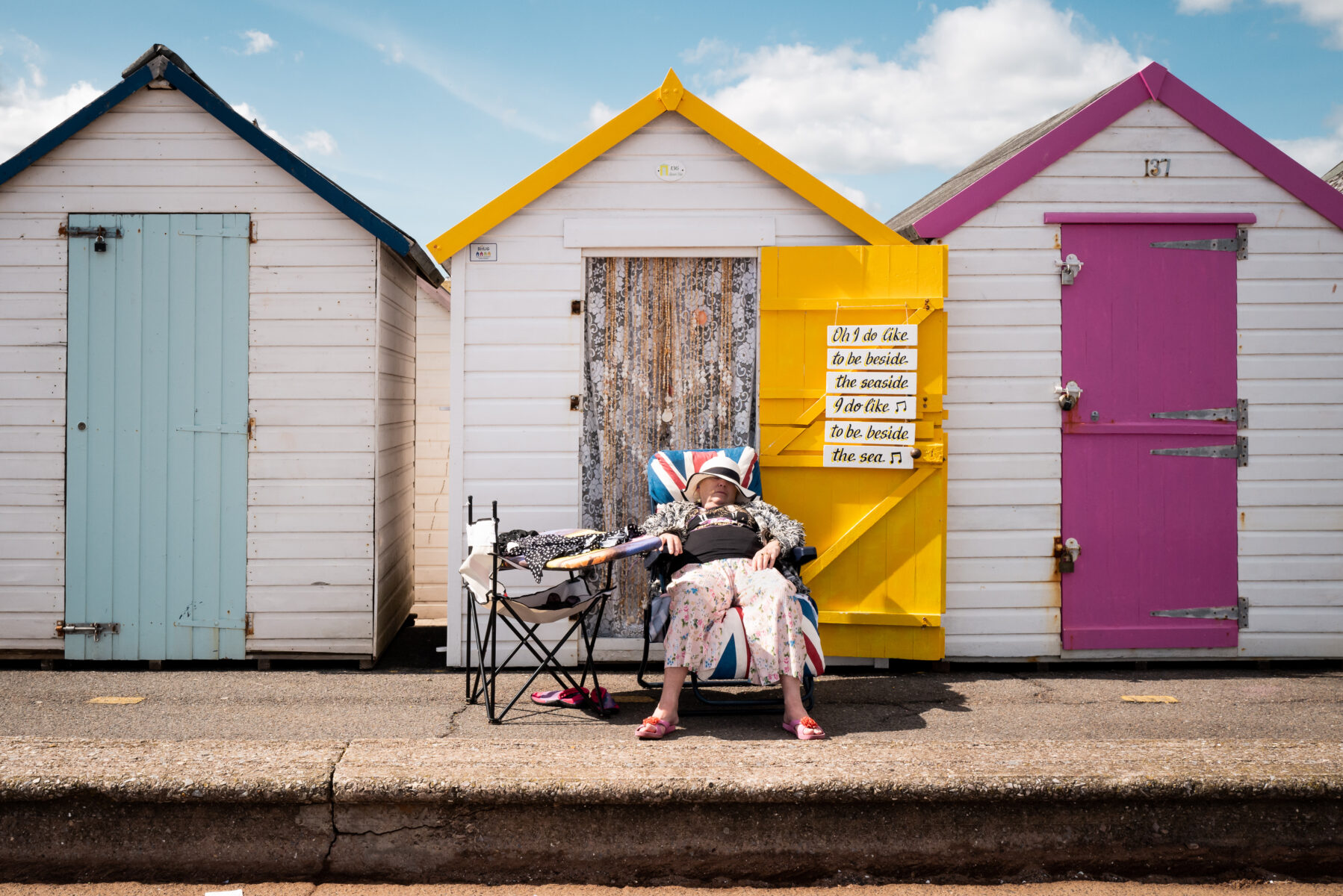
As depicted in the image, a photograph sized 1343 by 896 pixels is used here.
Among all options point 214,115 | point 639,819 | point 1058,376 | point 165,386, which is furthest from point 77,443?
point 1058,376

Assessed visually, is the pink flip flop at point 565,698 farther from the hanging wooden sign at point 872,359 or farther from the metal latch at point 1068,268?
the metal latch at point 1068,268

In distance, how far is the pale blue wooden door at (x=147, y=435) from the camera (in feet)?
17.2

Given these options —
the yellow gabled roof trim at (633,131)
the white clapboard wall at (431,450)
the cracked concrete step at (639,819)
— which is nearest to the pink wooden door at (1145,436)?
the yellow gabled roof trim at (633,131)

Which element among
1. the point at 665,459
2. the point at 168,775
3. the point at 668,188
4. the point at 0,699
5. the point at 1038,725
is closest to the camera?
the point at 168,775

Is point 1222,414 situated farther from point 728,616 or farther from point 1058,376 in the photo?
point 728,616

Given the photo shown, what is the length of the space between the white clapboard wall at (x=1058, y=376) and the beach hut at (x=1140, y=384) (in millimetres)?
13

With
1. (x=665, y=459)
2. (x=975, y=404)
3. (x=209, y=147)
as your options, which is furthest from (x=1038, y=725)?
(x=209, y=147)

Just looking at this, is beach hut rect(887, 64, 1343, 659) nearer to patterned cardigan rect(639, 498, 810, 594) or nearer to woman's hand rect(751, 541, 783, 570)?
patterned cardigan rect(639, 498, 810, 594)

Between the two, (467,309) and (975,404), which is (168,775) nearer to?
(467,309)

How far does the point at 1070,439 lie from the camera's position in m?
5.27

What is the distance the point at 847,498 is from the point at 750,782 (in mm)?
2341

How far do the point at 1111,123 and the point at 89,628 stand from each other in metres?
6.76

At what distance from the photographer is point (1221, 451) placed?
17.4ft

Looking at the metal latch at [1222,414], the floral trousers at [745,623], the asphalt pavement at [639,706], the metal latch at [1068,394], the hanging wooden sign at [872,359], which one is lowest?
the asphalt pavement at [639,706]
